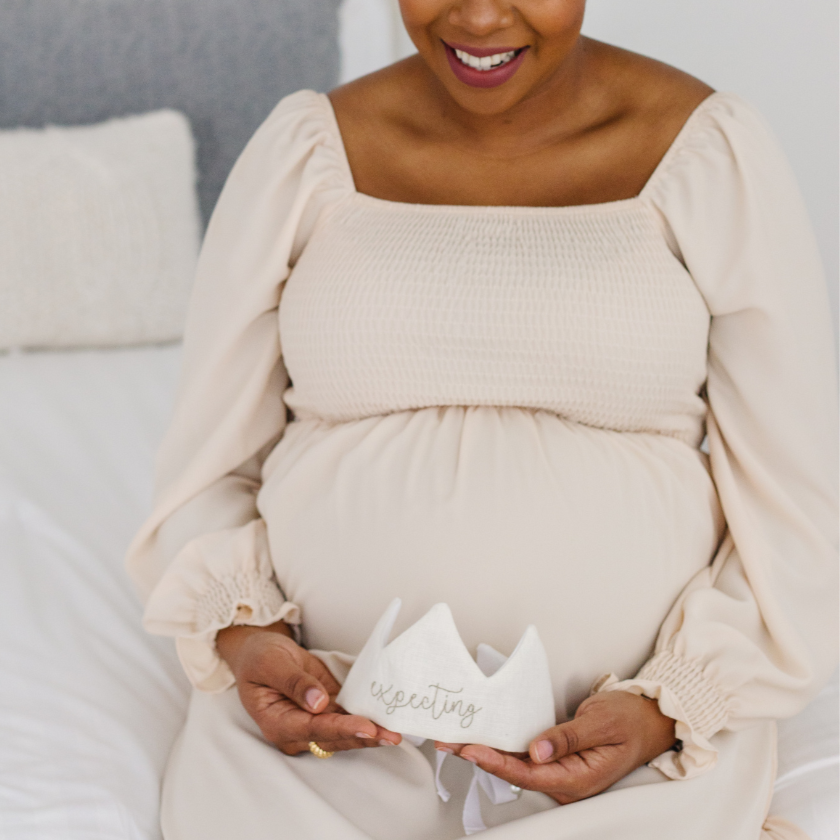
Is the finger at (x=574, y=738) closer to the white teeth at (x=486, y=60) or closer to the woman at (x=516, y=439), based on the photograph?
the woman at (x=516, y=439)

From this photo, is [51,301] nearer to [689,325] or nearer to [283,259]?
[283,259]

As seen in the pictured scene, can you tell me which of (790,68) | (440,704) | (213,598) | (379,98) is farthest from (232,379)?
(790,68)

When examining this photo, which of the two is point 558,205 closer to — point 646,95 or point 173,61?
point 646,95

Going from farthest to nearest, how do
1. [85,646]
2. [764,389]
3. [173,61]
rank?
[173,61] < [85,646] < [764,389]

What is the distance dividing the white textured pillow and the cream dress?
2.29 feet

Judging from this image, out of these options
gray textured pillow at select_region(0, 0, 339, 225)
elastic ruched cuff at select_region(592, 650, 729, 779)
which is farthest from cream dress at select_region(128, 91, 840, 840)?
gray textured pillow at select_region(0, 0, 339, 225)

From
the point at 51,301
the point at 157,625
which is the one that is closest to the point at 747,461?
the point at 157,625

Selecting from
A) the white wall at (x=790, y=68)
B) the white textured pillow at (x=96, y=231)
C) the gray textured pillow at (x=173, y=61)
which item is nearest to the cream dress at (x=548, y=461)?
the white wall at (x=790, y=68)

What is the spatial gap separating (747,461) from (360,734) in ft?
1.50

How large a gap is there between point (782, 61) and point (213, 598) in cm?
110

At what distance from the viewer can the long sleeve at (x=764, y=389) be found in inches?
34.9

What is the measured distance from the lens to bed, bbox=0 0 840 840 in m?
0.85

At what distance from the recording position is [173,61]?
1722mm

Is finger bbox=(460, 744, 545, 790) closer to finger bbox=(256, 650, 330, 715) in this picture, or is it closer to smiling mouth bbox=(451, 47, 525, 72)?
finger bbox=(256, 650, 330, 715)
